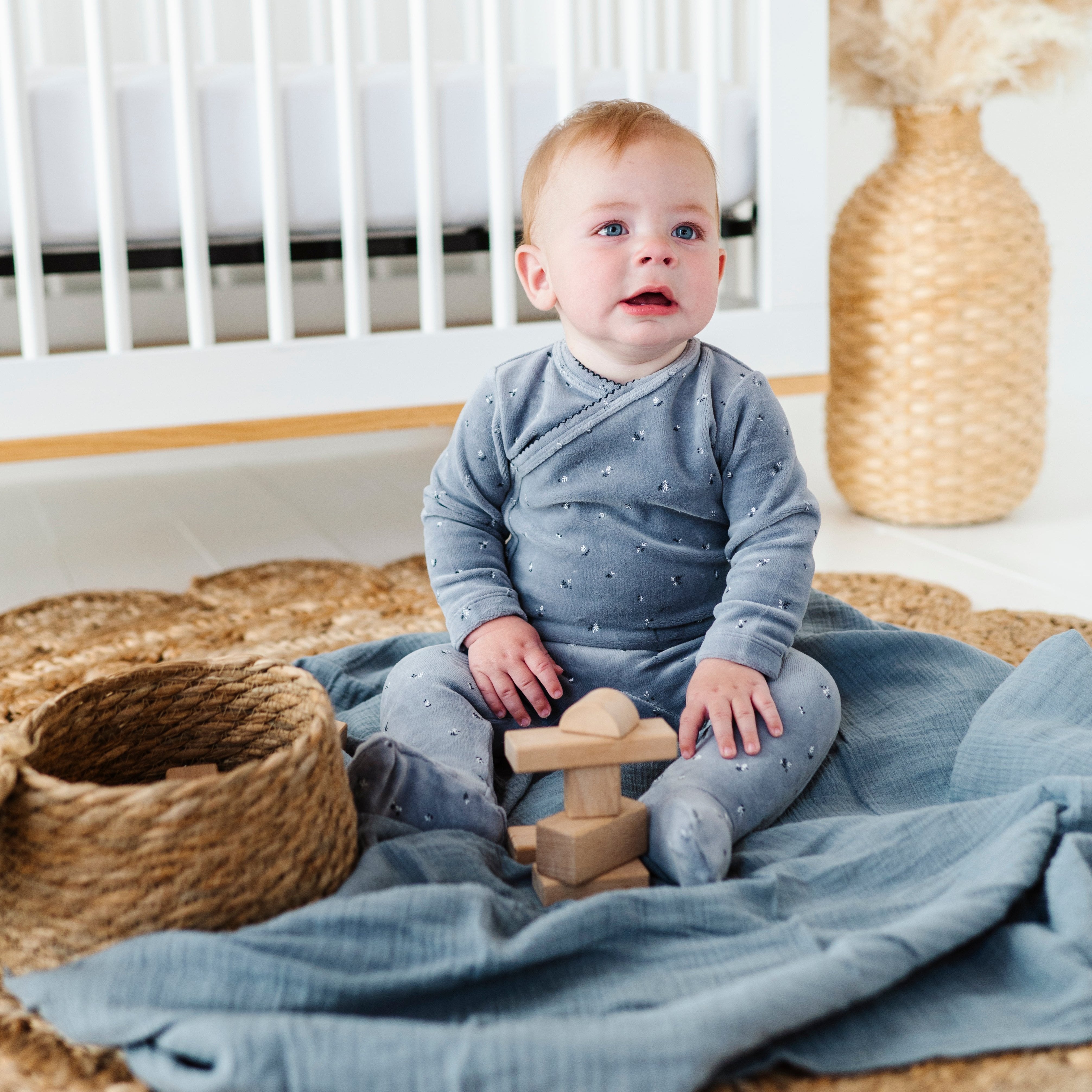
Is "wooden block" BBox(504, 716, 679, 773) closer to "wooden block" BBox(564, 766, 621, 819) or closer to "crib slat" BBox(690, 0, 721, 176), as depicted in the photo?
"wooden block" BBox(564, 766, 621, 819)

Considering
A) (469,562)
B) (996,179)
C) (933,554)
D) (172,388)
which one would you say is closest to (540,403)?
(469,562)

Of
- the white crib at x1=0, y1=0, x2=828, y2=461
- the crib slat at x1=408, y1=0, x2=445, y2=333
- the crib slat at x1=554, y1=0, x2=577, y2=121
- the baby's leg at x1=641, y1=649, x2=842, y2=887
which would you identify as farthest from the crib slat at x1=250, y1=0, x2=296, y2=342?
the baby's leg at x1=641, y1=649, x2=842, y2=887

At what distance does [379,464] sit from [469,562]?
1.36 meters

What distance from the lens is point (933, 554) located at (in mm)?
1578

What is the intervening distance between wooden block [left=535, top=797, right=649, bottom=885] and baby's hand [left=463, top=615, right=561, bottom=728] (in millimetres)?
147

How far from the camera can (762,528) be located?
34.9 inches

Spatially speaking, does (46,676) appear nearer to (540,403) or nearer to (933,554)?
(540,403)

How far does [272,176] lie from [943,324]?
33.3 inches

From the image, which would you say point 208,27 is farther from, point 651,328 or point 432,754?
point 432,754

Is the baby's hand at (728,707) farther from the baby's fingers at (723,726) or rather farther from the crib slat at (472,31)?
the crib slat at (472,31)

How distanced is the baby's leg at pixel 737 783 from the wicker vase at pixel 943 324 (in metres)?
0.88

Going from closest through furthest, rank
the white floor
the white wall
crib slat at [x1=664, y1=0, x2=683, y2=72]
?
the white floor
crib slat at [x1=664, y1=0, x2=683, y2=72]
the white wall

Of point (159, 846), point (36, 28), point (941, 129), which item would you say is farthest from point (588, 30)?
point (159, 846)

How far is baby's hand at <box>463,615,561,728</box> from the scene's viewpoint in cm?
87
